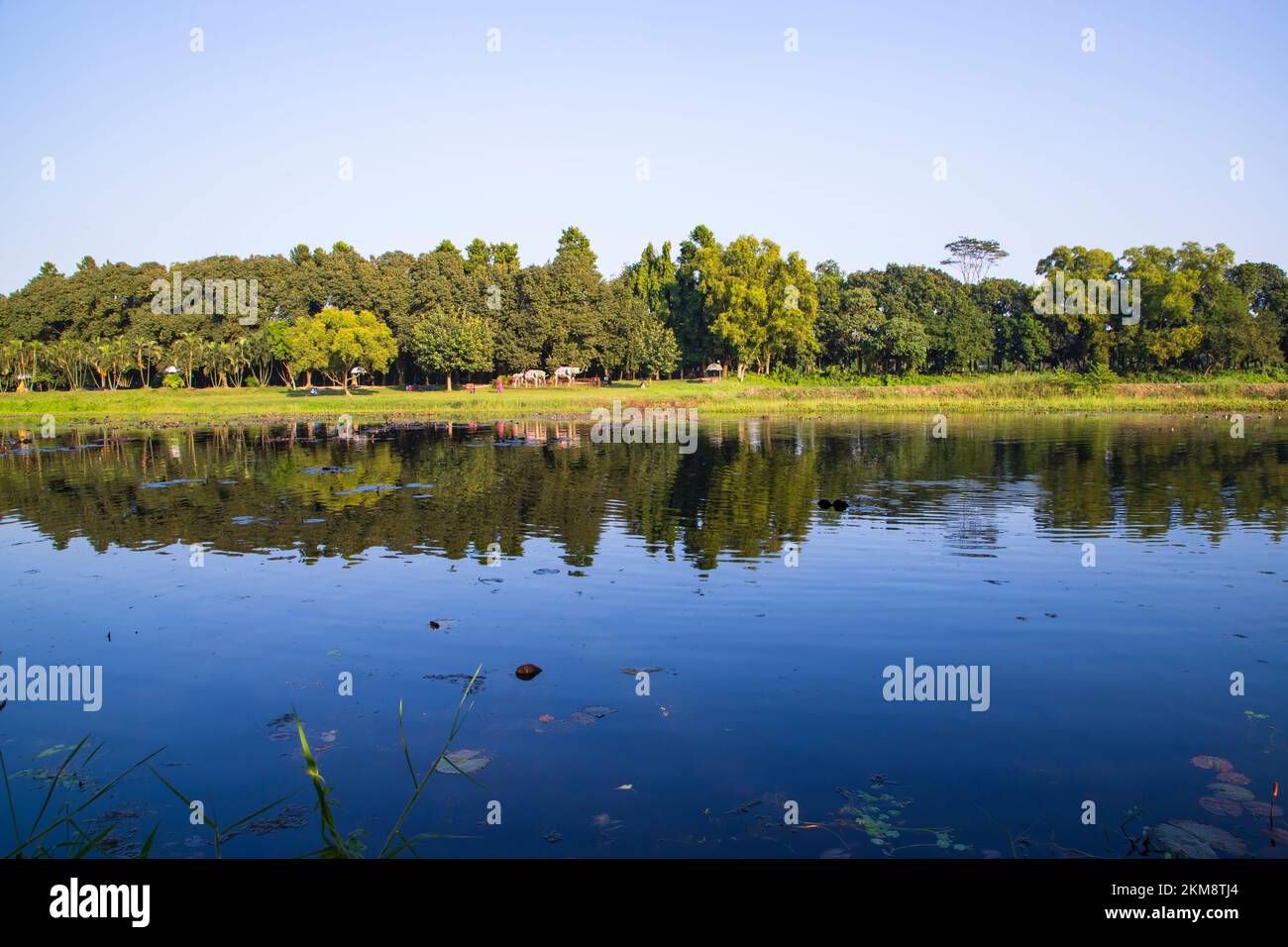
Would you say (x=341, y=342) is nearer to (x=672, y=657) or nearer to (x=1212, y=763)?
(x=672, y=657)

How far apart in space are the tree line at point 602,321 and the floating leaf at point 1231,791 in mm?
79824

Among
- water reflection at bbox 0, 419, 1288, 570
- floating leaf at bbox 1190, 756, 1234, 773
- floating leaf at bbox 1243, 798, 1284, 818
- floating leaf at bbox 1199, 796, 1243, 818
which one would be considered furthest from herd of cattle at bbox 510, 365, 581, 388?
floating leaf at bbox 1243, 798, 1284, 818

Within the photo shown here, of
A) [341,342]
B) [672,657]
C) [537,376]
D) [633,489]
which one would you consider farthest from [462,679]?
[537,376]

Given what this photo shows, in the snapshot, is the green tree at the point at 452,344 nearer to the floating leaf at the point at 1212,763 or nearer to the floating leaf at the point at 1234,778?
the floating leaf at the point at 1212,763

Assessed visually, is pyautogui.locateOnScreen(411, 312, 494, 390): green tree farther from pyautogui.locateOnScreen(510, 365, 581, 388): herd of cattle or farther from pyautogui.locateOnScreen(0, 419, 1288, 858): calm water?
pyautogui.locateOnScreen(0, 419, 1288, 858): calm water

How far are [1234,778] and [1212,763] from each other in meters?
0.34

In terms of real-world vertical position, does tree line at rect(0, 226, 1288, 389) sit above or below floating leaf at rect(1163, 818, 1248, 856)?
above

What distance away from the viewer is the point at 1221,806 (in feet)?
24.7

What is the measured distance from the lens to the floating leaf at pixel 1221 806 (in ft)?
24.3

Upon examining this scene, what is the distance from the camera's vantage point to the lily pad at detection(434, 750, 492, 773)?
852 centimetres

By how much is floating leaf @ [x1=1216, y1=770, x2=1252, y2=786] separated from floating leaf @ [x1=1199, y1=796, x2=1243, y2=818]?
467mm

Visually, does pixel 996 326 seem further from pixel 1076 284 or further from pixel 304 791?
pixel 304 791

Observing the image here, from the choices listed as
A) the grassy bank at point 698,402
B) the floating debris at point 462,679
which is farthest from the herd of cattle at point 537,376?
the floating debris at point 462,679
